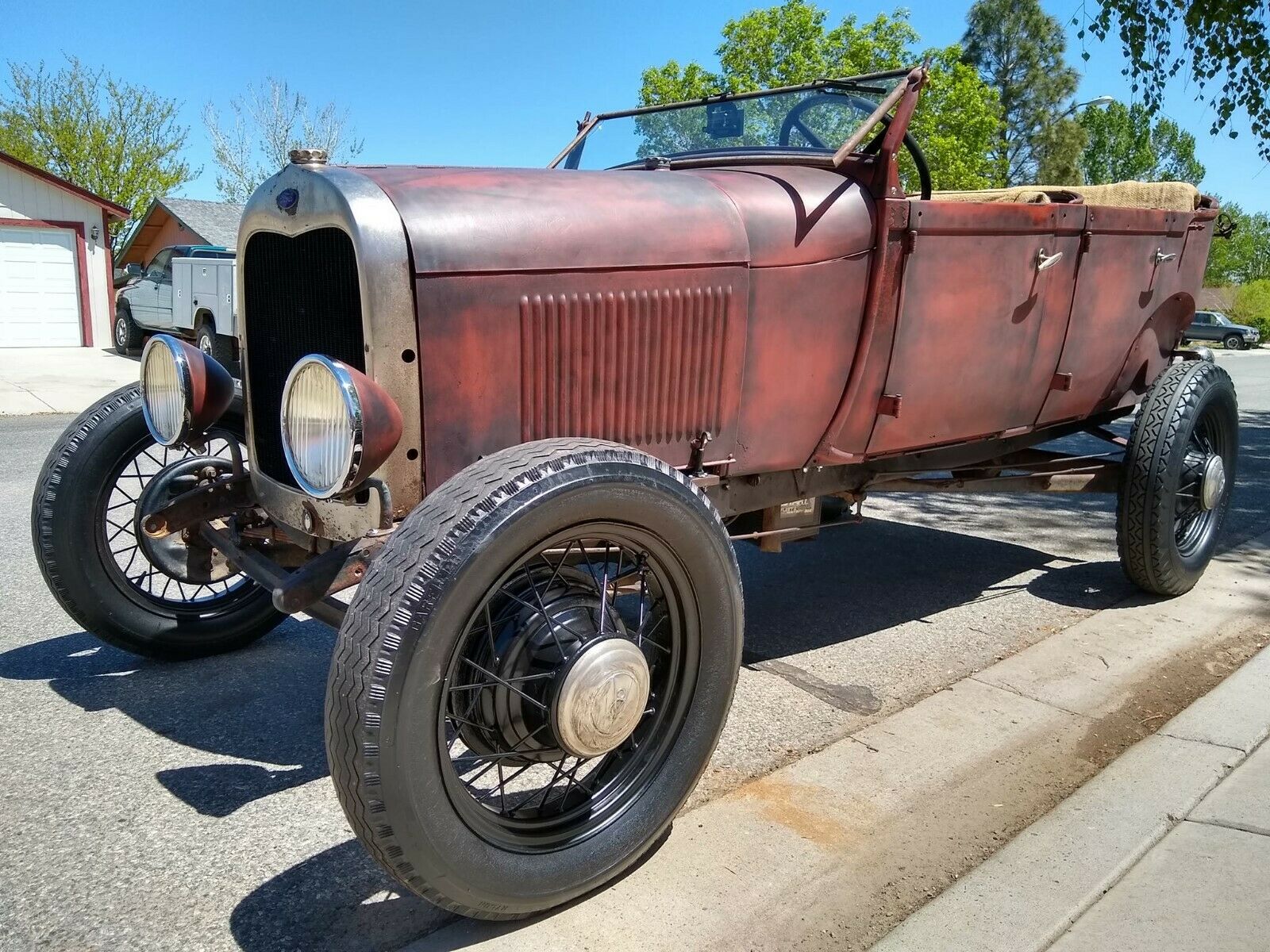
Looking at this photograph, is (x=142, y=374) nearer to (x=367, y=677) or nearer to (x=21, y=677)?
(x=21, y=677)

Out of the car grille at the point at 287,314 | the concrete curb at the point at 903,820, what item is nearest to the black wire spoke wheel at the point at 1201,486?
the concrete curb at the point at 903,820

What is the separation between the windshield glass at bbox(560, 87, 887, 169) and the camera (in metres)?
3.78

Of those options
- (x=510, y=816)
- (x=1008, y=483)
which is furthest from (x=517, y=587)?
(x=1008, y=483)

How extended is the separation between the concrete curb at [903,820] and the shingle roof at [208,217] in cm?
2461

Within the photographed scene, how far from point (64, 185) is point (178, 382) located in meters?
19.9

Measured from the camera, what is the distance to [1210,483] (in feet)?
15.7

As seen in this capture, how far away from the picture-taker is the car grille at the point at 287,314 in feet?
8.71

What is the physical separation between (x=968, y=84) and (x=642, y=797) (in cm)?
3272

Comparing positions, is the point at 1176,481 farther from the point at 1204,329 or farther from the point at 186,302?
the point at 1204,329

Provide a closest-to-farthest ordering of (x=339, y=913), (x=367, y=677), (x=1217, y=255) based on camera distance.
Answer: (x=367, y=677) → (x=339, y=913) → (x=1217, y=255)

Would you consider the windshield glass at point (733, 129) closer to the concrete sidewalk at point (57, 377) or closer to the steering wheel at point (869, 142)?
the steering wheel at point (869, 142)

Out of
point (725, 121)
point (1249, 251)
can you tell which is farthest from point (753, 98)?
point (1249, 251)

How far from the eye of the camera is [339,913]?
236 cm

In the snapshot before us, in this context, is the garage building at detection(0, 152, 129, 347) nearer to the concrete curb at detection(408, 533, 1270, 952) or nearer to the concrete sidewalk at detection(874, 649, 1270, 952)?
the concrete curb at detection(408, 533, 1270, 952)
